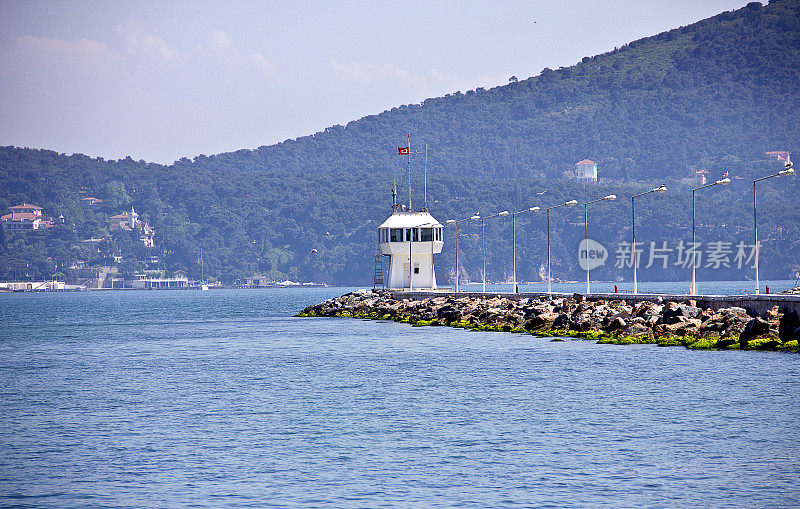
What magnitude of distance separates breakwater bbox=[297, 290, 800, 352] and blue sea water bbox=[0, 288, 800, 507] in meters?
1.92

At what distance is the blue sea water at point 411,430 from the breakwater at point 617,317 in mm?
1924

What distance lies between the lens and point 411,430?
27.2m

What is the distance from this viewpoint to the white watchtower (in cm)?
8631

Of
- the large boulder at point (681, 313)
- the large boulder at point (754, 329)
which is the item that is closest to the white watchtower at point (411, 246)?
the large boulder at point (681, 313)

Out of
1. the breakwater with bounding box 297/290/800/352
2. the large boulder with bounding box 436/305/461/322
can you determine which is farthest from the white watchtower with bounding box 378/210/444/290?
the large boulder with bounding box 436/305/461/322

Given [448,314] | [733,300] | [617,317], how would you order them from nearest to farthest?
1. [733,300]
2. [617,317]
3. [448,314]

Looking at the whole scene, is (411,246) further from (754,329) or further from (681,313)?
(754,329)

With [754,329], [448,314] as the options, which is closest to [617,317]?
[754,329]

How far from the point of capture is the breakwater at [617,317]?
43.5 m

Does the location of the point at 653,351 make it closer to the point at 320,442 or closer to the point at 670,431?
the point at 670,431

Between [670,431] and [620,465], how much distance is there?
4.49m

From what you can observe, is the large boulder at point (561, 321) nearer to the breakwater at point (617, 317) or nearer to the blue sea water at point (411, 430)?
the breakwater at point (617, 317)

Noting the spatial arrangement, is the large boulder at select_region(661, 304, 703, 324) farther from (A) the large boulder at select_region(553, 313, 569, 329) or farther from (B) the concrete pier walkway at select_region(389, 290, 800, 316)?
(A) the large boulder at select_region(553, 313, 569, 329)

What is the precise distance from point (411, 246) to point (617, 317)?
111ft
